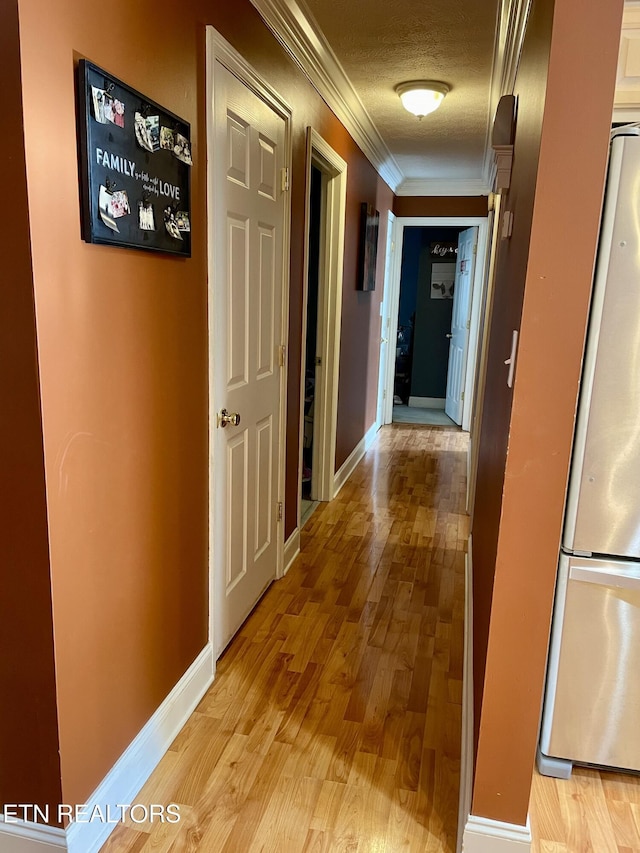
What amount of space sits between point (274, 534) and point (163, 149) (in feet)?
5.81

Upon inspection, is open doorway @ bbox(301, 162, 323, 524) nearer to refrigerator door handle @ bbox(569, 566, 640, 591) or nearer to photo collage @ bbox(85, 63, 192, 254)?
photo collage @ bbox(85, 63, 192, 254)

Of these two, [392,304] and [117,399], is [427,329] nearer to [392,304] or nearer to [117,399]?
[392,304]

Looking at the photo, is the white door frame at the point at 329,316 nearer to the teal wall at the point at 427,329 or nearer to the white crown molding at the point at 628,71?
the white crown molding at the point at 628,71

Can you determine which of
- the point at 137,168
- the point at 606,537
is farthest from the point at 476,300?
the point at 137,168

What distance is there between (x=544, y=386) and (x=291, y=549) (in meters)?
2.08

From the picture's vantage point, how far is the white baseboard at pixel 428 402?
766cm

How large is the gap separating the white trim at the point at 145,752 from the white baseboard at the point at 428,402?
5.91 m

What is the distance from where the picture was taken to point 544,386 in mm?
1245

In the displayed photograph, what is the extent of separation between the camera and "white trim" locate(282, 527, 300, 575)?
2993 mm

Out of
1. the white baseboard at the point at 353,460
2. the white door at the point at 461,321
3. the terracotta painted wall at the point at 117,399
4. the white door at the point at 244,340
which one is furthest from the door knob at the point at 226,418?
the white door at the point at 461,321

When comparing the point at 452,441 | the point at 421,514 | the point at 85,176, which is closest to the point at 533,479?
the point at 85,176

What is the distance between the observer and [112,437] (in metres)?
1.44

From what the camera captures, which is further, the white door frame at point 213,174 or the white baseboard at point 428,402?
the white baseboard at point 428,402

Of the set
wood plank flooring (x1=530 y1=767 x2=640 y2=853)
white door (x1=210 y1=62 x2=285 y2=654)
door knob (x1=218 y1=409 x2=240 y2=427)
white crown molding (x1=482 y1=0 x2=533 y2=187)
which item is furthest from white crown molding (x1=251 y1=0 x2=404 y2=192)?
wood plank flooring (x1=530 y1=767 x2=640 y2=853)
